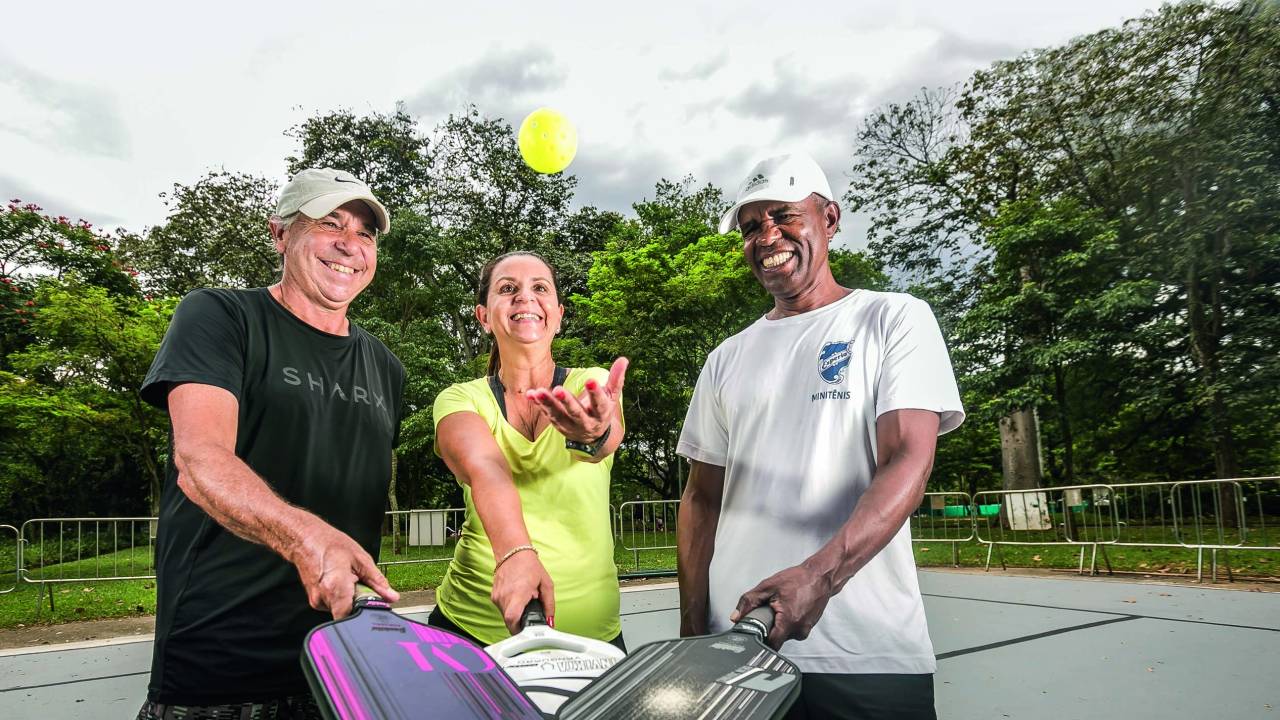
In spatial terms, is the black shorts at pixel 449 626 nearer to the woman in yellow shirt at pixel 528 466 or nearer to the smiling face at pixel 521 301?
the woman in yellow shirt at pixel 528 466

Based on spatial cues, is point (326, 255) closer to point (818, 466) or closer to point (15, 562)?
point (818, 466)

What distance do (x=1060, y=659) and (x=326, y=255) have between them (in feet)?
16.2

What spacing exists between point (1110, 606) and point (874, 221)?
50.0ft

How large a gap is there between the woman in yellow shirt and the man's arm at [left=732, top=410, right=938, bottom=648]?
1.81 feet

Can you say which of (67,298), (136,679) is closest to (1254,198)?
(136,679)

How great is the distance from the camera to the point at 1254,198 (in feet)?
46.5

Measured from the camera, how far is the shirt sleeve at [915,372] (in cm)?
159

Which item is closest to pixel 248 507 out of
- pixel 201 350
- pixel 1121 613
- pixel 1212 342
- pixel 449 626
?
pixel 201 350

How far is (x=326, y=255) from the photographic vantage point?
6.21 ft

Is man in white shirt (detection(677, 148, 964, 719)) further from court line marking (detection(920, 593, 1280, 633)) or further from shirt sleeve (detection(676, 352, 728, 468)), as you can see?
court line marking (detection(920, 593, 1280, 633))

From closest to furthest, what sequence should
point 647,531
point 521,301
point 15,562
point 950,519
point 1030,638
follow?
point 521,301 < point 1030,638 < point 15,562 < point 950,519 < point 647,531

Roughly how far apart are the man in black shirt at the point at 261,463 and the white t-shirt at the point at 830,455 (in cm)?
86

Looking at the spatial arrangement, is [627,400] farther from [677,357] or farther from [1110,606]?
[1110,606]

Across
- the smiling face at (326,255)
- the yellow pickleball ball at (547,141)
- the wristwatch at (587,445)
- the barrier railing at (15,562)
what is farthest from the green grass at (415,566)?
the smiling face at (326,255)
